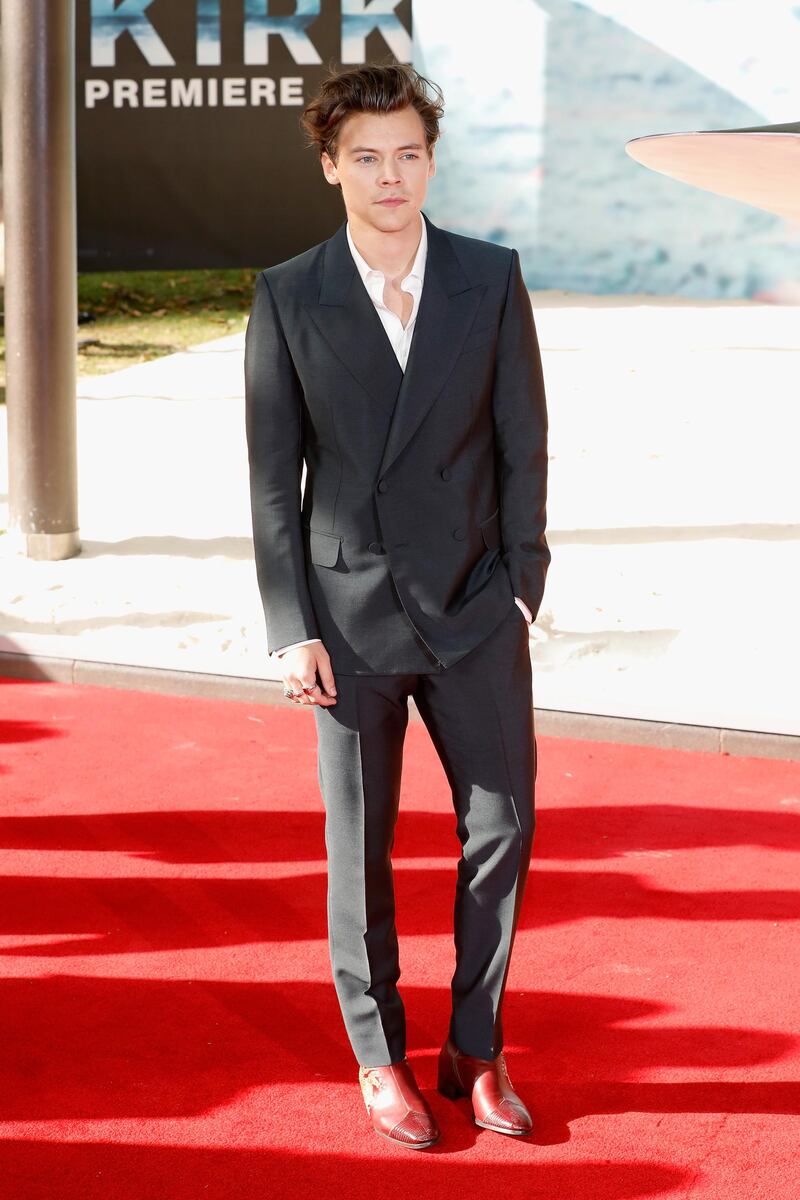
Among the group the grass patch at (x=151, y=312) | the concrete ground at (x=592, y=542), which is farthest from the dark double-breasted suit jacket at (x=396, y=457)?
the grass patch at (x=151, y=312)

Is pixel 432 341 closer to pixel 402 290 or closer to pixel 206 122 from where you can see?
pixel 402 290

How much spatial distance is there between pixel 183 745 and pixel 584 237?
1374 cm

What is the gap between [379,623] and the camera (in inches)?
98.7

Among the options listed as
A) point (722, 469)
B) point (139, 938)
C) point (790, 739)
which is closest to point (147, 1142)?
point (139, 938)

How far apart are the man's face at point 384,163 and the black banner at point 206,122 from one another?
1511cm

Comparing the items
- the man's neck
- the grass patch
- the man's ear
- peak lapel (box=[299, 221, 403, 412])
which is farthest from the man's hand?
the grass patch

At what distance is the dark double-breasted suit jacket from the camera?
95.7 inches

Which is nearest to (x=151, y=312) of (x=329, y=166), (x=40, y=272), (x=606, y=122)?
(x=606, y=122)

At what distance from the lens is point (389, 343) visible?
8.01 feet

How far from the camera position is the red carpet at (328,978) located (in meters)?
2.61

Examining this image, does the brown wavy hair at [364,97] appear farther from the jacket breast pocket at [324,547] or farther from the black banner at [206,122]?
the black banner at [206,122]

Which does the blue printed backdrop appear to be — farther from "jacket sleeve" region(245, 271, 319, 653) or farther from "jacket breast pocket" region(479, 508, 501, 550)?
"jacket sleeve" region(245, 271, 319, 653)

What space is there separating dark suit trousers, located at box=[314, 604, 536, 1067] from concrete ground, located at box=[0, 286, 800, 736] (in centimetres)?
229

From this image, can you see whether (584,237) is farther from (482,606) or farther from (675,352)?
(482,606)
